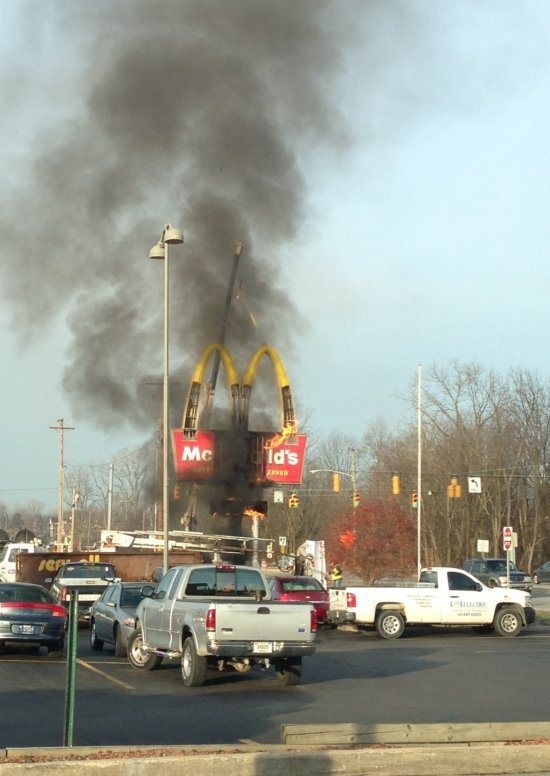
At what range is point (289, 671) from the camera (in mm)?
15367

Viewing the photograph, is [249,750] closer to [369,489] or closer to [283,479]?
[283,479]

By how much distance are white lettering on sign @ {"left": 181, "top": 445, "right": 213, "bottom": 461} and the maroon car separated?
1028 centimetres

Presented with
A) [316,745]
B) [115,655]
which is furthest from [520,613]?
[316,745]

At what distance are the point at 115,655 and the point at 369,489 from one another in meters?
53.1

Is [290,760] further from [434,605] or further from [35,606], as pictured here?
[434,605]

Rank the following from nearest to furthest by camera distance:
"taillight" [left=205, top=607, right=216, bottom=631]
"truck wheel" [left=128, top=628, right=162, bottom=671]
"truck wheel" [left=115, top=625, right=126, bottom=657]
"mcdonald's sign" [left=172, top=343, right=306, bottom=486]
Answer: "taillight" [left=205, top=607, right=216, bottom=631] → "truck wheel" [left=128, top=628, right=162, bottom=671] → "truck wheel" [left=115, top=625, right=126, bottom=657] → "mcdonald's sign" [left=172, top=343, right=306, bottom=486]

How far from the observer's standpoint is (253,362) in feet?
124

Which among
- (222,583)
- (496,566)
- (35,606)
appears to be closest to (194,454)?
(496,566)

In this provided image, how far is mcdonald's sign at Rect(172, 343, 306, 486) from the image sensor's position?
3703 cm

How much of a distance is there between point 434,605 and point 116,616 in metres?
8.54

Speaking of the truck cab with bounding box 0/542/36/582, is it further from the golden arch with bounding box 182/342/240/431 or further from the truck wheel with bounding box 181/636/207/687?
the truck wheel with bounding box 181/636/207/687

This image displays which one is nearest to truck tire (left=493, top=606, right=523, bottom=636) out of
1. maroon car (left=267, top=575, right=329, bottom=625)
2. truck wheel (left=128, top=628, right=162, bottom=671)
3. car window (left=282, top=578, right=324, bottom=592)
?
maroon car (left=267, top=575, right=329, bottom=625)

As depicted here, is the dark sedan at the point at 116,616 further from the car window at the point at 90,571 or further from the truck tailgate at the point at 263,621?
the car window at the point at 90,571

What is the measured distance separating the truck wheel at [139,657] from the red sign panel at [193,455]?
1839 centimetres
